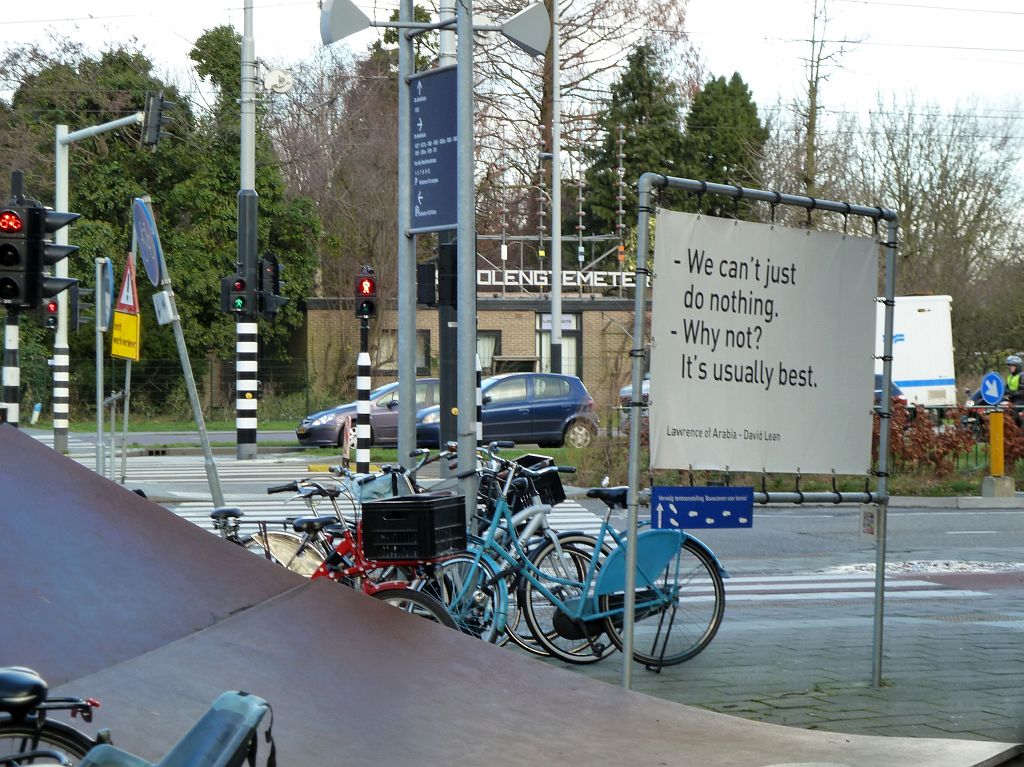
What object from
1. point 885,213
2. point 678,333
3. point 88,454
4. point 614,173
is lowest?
point 88,454

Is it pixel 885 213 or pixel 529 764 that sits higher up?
pixel 885 213

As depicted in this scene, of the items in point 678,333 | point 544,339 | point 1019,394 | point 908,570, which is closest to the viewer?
point 678,333

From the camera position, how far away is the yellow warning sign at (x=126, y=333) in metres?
14.5

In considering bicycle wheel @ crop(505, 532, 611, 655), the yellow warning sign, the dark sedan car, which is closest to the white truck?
the dark sedan car

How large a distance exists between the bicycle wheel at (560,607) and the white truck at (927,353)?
24.8 metres

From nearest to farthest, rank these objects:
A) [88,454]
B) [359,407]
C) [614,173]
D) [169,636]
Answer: [169,636]
[359,407]
[88,454]
[614,173]

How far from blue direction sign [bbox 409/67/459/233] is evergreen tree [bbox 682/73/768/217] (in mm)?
41139

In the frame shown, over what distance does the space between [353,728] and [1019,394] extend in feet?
71.5

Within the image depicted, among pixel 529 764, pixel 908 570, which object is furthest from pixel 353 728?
pixel 908 570

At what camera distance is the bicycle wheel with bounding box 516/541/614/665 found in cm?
736

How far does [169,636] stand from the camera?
5461 mm

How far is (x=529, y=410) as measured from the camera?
26.1 metres

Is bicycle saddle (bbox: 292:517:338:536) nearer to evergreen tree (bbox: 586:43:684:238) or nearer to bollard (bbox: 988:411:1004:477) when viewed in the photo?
bollard (bbox: 988:411:1004:477)

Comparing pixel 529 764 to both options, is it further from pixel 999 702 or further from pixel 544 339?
pixel 544 339
